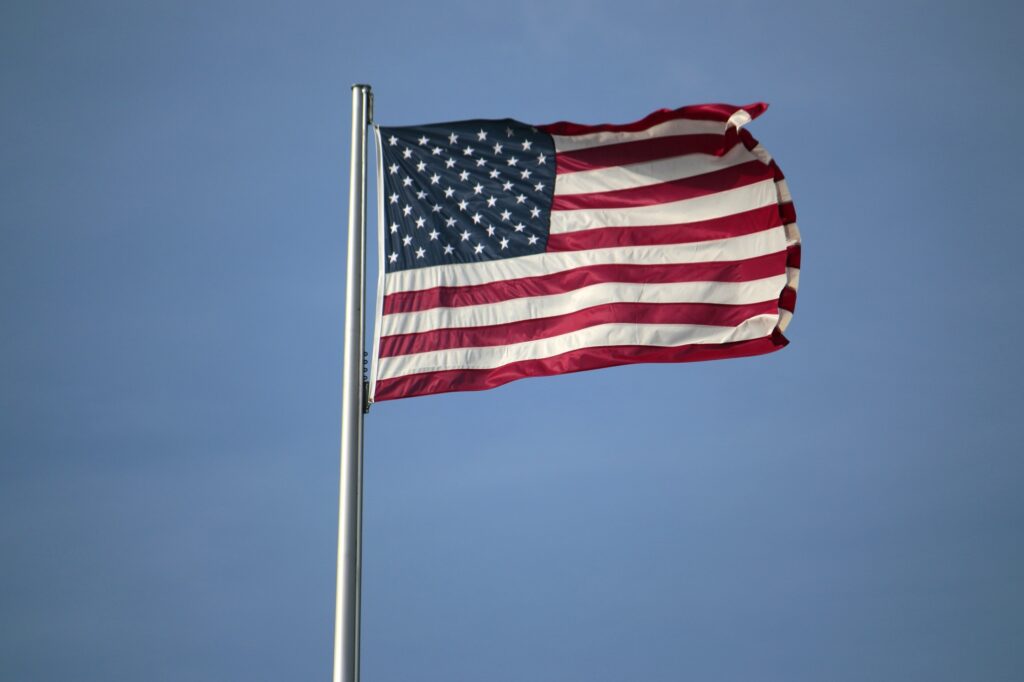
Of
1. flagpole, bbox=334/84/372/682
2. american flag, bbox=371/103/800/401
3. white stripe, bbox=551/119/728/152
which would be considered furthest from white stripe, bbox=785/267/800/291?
flagpole, bbox=334/84/372/682

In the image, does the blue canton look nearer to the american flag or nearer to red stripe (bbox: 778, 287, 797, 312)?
the american flag

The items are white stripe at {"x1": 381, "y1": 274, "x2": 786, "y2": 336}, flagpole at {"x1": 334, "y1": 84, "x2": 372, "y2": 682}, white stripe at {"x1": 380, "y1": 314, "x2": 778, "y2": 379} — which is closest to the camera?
flagpole at {"x1": 334, "y1": 84, "x2": 372, "y2": 682}

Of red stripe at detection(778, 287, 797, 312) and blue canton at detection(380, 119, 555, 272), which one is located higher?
blue canton at detection(380, 119, 555, 272)

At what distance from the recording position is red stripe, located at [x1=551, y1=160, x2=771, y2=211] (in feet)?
55.3

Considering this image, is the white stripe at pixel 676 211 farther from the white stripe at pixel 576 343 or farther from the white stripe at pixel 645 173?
the white stripe at pixel 576 343

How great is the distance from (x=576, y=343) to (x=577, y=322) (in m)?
0.27

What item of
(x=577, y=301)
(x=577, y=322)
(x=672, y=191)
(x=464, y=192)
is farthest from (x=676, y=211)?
(x=464, y=192)

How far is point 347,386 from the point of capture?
13828 mm

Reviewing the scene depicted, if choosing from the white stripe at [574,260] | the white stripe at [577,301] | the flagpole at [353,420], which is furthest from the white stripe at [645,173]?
the flagpole at [353,420]

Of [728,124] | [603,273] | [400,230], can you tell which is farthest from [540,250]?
[728,124]

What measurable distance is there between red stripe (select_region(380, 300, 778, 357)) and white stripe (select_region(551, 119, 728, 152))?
2259 mm

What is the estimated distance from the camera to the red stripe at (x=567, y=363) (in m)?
14.8

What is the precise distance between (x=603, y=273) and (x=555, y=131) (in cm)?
200

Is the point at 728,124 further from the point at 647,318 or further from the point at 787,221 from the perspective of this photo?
the point at 647,318
